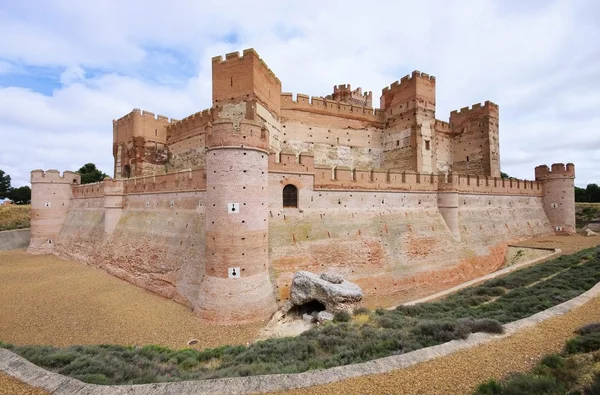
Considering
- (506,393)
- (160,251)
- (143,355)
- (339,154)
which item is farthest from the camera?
(339,154)

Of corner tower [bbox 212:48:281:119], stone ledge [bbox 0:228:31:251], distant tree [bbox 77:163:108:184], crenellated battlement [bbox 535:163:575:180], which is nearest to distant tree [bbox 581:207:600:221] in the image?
crenellated battlement [bbox 535:163:575:180]

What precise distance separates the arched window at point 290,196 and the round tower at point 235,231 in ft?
7.53

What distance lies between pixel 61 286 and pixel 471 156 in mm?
32763

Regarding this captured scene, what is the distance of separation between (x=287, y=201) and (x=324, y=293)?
5.14 metres

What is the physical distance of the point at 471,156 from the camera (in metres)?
27.0

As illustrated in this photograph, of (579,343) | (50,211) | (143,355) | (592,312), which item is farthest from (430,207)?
(50,211)

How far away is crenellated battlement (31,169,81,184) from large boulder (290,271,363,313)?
26892 mm

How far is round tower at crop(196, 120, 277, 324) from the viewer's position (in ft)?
37.0

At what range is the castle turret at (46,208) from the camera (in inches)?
985

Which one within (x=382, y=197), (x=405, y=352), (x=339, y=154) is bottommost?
(x=405, y=352)

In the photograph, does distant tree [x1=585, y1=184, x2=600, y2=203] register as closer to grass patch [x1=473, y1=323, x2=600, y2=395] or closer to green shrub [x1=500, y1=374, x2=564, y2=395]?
grass patch [x1=473, y1=323, x2=600, y2=395]

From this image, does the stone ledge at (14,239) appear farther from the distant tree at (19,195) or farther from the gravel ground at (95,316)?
the distant tree at (19,195)

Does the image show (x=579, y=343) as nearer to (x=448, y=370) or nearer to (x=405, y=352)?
(x=448, y=370)

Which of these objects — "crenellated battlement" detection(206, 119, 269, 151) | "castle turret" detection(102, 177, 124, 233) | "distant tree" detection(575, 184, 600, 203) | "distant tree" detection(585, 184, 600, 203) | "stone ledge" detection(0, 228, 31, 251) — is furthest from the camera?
"distant tree" detection(575, 184, 600, 203)
